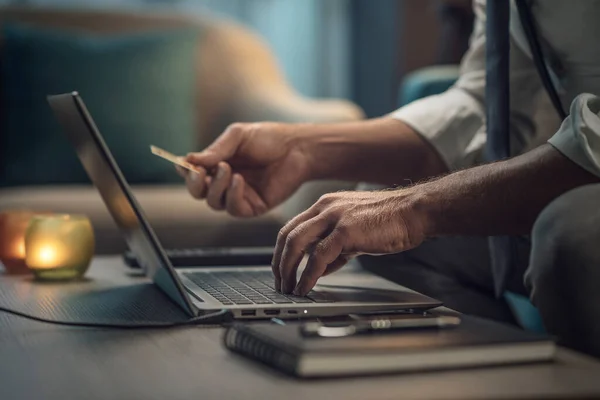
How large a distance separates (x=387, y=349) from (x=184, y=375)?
0.45 ft

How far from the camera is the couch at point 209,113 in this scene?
76.2 inches

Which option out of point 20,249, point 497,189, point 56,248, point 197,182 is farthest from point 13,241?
point 497,189

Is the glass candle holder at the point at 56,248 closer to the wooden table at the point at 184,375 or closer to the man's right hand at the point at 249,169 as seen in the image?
the man's right hand at the point at 249,169

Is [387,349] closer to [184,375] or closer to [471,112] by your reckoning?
[184,375]

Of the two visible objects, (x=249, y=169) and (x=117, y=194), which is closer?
(x=117, y=194)

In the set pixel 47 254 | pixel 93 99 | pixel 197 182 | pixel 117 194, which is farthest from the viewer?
pixel 93 99

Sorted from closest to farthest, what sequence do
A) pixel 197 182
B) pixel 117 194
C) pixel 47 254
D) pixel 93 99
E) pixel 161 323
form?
pixel 161 323, pixel 117 194, pixel 47 254, pixel 197 182, pixel 93 99

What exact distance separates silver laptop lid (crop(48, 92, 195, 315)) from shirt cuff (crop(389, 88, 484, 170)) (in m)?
0.49

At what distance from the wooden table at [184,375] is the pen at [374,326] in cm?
5

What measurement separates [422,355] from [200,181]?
68 centimetres

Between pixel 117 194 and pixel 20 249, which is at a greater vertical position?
pixel 117 194

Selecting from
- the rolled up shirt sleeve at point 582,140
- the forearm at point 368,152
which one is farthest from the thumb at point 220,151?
the rolled up shirt sleeve at point 582,140

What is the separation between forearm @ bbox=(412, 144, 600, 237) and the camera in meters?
0.93

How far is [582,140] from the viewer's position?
91 cm
